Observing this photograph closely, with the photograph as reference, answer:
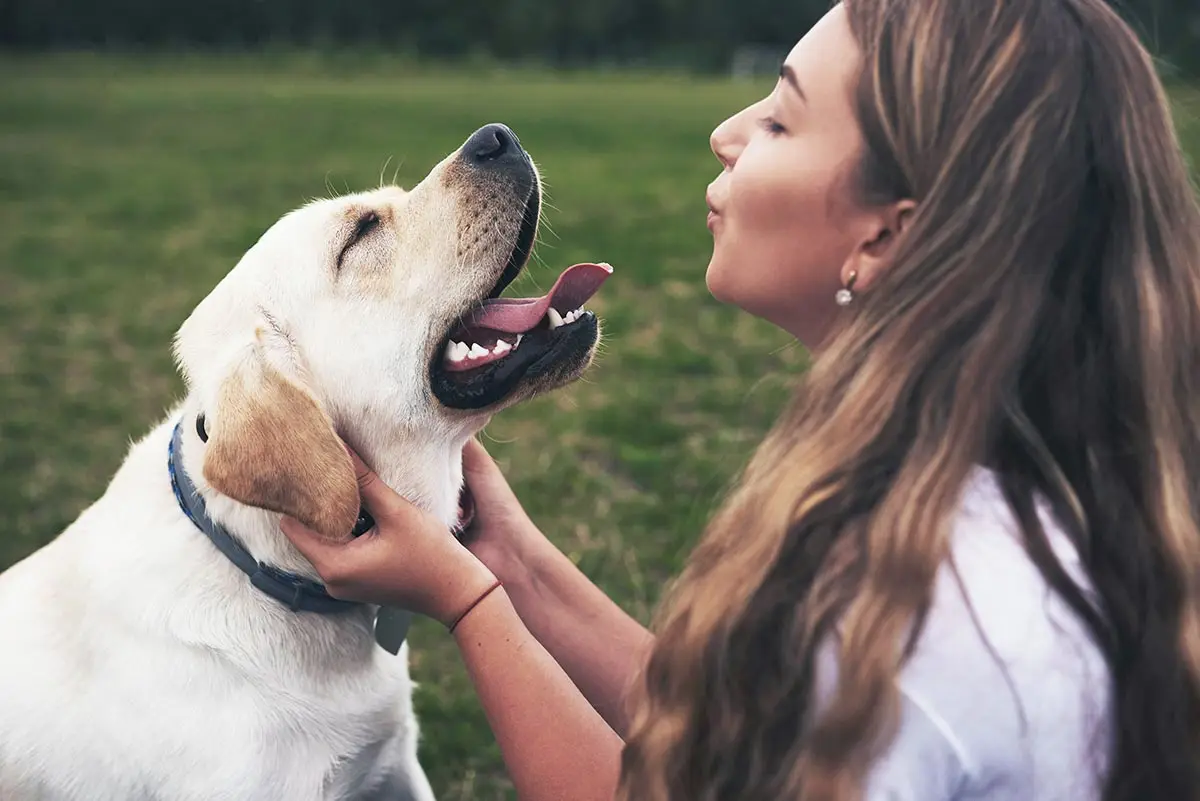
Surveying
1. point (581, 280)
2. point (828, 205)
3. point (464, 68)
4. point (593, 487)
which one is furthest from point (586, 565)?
point (464, 68)

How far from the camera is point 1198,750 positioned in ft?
5.22

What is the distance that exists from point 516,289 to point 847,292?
11.5 ft

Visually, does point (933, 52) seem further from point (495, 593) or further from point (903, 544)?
point (495, 593)

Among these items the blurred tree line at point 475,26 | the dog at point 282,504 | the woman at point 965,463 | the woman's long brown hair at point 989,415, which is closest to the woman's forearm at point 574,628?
the dog at point 282,504

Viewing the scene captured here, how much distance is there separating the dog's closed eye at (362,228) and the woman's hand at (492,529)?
1.66ft

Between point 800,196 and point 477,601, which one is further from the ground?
point 800,196

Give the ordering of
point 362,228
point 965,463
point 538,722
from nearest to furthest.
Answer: point 965,463 < point 538,722 < point 362,228

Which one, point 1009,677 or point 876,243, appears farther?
point 876,243

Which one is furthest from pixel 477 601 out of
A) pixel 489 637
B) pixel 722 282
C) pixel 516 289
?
pixel 516 289

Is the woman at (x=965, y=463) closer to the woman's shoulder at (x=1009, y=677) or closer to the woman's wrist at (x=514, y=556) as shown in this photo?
the woman's shoulder at (x=1009, y=677)

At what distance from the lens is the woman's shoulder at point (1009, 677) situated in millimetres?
1481

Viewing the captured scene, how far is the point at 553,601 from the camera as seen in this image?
2691 millimetres

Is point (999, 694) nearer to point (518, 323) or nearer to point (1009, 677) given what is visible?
point (1009, 677)

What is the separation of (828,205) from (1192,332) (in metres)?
0.56
